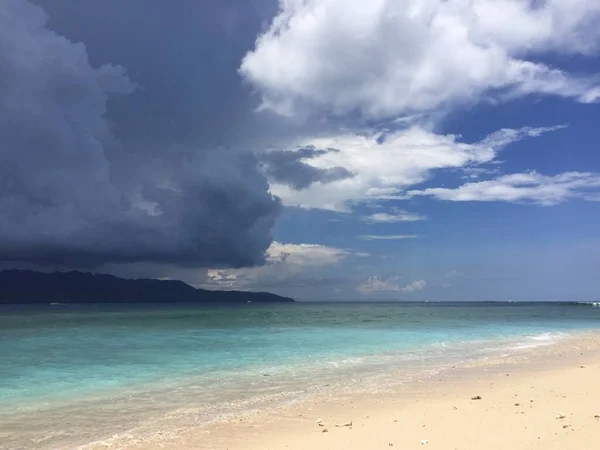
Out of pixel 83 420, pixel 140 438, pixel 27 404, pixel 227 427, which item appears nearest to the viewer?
pixel 140 438

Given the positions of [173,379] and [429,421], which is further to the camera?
[173,379]

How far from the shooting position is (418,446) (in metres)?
8.67

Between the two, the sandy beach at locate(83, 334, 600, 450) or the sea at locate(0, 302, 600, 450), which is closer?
the sandy beach at locate(83, 334, 600, 450)

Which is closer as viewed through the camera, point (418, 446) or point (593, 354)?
point (418, 446)

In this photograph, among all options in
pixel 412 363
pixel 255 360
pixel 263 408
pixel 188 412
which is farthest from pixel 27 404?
pixel 412 363

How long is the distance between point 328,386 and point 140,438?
7.54 m

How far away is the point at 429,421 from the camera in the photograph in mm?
10672

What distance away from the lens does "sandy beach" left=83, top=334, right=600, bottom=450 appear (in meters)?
8.97

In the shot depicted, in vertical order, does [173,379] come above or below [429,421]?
below

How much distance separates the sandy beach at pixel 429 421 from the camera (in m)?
8.97

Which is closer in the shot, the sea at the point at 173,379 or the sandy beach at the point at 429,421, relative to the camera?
the sandy beach at the point at 429,421

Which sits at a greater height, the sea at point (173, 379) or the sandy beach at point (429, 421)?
the sandy beach at point (429, 421)

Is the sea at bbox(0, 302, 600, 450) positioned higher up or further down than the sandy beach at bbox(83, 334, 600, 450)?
further down

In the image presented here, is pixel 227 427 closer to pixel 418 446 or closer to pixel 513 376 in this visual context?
pixel 418 446
